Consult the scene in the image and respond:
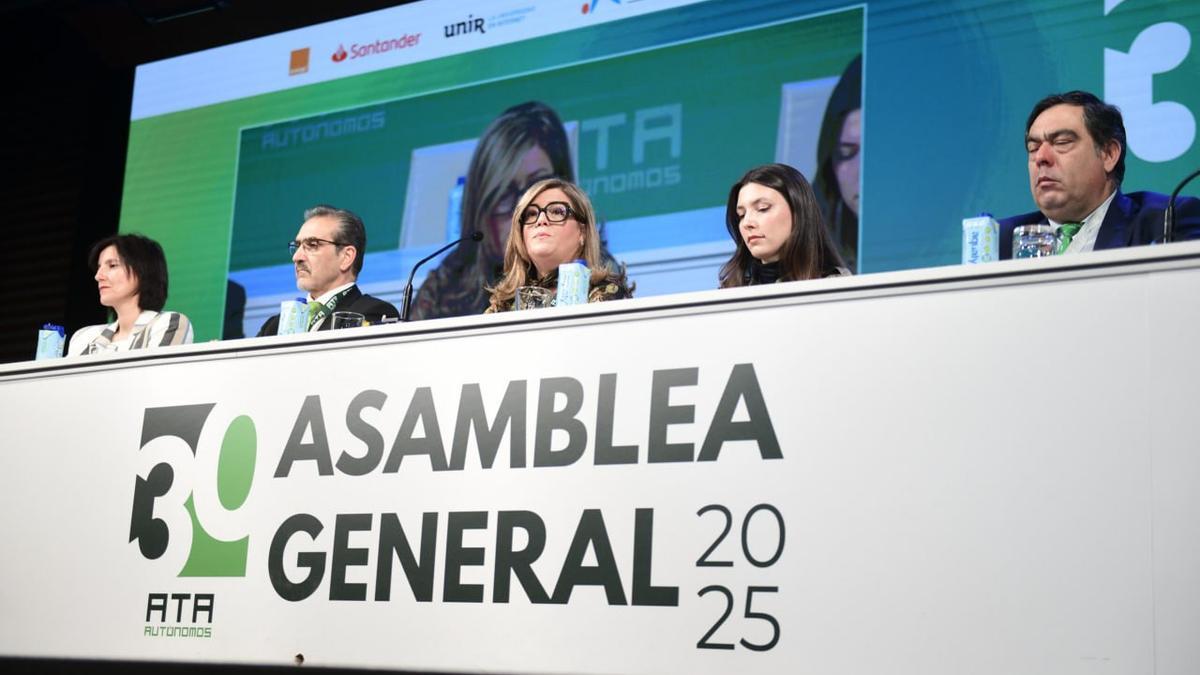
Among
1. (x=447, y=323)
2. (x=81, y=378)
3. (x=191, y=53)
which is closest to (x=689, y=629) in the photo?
(x=447, y=323)

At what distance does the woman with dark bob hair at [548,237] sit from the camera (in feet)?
9.31

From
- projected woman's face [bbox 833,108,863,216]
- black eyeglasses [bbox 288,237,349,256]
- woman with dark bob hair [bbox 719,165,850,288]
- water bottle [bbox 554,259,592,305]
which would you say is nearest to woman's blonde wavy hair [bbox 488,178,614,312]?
woman with dark bob hair [bbox 719,165,850,288]

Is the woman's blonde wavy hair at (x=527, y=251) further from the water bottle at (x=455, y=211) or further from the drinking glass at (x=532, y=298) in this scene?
the water bottle at (x=455, y=211)

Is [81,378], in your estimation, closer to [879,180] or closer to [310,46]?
[879,180]

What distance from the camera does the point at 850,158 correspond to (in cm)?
361

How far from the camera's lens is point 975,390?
1.67 m

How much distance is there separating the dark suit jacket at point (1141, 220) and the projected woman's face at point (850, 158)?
998 mm

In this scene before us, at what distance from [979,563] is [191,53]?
4.25 meters

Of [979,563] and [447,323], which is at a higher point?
[447,323]

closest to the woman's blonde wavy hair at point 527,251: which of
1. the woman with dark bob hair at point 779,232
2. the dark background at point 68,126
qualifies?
the woman with dark bob hair at point 779,232

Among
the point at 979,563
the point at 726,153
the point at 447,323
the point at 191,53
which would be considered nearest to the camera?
the point at 979,563

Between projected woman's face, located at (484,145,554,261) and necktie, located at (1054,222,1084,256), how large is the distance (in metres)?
1.85

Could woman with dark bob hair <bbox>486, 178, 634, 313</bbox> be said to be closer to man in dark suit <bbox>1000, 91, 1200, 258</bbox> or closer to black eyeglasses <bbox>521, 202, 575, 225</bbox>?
black eyeglasses <bbox>521, 202, 575, 225</bbox>

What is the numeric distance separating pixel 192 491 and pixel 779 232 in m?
1.27
